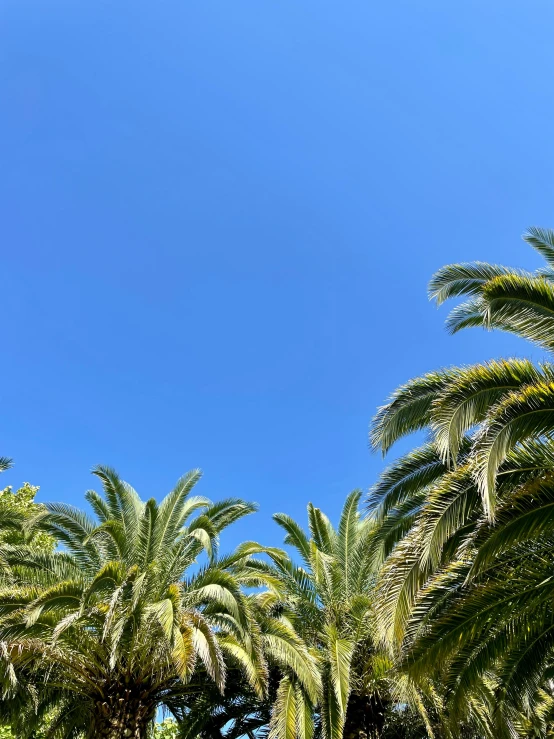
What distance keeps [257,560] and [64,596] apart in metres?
6.80

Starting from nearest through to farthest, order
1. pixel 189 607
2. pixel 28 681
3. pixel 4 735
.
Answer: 1. pixel 189 607
2. pixel 28 681
3. pixel 4 735

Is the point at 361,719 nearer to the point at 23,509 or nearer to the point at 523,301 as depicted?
the point at 523,301

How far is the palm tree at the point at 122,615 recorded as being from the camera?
11.5m

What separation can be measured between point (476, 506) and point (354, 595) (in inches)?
337

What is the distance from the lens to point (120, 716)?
1277 centimetres

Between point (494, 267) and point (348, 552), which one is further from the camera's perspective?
point (348, 552)

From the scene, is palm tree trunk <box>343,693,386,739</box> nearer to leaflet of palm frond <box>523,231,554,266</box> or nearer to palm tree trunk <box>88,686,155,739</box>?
palm tree trunk <box>88,686,155,739</box>

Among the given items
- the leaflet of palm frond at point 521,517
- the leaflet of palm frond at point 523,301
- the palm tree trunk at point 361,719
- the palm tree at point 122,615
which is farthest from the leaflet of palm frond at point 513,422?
the palm tree trunk at point 361,719

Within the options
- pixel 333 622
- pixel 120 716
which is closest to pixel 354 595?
pixel 333 622

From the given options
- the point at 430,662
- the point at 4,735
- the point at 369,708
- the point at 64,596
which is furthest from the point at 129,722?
the point at 4,735

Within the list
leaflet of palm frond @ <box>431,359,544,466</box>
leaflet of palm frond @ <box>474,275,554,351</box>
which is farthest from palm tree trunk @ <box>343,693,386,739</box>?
leaflet of palm frond @ <box>474,275,554,351</box>

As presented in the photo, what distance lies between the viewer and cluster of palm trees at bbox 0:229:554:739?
25.3 ft

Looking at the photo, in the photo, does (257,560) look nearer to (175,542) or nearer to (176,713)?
(175,542)

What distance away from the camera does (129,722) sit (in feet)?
42.0
